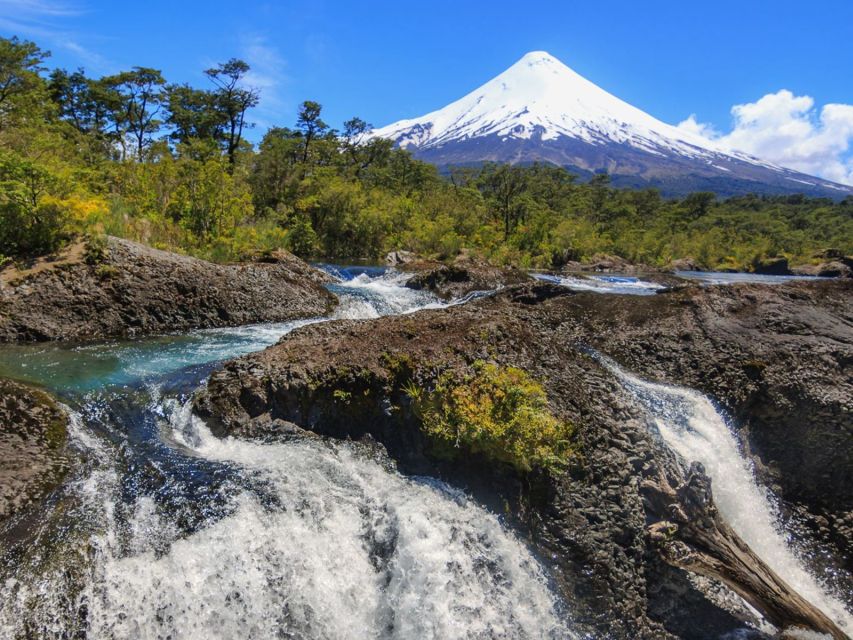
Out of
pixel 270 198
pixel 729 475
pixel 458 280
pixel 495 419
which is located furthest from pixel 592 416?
pixel 270 198

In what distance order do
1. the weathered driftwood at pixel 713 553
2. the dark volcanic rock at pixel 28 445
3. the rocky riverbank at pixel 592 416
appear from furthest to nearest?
the rocky riverbank at pixel 592 416 < the weathered driftwood at pixel 713 553 < the dark volcanic rock at pixel 28 445

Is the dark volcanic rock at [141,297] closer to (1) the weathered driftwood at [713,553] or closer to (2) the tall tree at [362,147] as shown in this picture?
(1) the weathered driftwood at [713,553]

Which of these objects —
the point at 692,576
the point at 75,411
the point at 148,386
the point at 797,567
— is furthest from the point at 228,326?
the point at 797,567

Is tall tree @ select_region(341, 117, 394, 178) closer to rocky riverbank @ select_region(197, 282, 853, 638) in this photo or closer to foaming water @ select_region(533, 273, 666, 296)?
foaming water @ select_region(533, 273, 666, 296)

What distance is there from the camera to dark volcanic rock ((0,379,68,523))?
4293 mm

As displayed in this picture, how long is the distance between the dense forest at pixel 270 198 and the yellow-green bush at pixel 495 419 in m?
9.09

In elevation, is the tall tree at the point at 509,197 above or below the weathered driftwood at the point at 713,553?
above

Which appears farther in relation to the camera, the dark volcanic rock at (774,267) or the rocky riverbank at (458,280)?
the dark volcanic rock at (774,267)

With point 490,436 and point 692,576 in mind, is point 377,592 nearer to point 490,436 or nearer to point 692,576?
point 490,436

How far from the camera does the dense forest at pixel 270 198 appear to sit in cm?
1162

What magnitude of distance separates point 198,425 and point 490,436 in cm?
367

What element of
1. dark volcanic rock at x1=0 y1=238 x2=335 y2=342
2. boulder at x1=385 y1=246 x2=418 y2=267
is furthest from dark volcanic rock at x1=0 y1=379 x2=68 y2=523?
boulder at x1=385 y1=246 x2=418 y2=267

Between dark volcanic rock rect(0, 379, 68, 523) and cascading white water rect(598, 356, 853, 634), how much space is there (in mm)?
7117

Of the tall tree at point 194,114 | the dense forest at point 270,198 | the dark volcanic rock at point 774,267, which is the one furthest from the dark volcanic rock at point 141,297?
the dark volcanic rock at point 774,267
